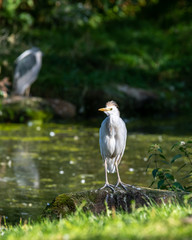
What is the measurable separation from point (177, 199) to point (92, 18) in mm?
17753

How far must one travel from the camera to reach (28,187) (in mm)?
8500

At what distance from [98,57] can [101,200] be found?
50.4ft

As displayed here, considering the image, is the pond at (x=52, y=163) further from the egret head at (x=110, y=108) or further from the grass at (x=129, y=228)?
the grass at (x=129, y=228)

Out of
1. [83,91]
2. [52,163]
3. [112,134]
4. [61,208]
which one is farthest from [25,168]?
[83,91]

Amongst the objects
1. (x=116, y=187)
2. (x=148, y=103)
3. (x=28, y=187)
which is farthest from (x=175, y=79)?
(x=116, y=187)

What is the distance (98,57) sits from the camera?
20516 millimetres

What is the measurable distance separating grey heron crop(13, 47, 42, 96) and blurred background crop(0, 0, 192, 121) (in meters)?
0.80

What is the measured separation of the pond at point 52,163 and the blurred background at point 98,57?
286 centimetres

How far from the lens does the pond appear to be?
7.91 m

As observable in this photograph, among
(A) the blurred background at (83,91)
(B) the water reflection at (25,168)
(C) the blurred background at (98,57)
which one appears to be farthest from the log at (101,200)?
(C) the blurred background at (98,57)

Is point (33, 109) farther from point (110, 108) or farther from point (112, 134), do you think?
point (110, 108)

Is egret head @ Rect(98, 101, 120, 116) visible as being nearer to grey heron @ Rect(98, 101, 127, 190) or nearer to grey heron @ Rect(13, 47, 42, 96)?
grey heron @ Rect(98, 101, 127, 190)

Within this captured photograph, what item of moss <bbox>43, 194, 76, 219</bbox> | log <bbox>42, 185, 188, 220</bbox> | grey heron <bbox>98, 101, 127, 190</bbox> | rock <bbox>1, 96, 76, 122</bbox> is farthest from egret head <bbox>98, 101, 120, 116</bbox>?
rock <bbox>1, 96, 76, 122</bbox>

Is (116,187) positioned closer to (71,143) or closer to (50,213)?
(50,213)
